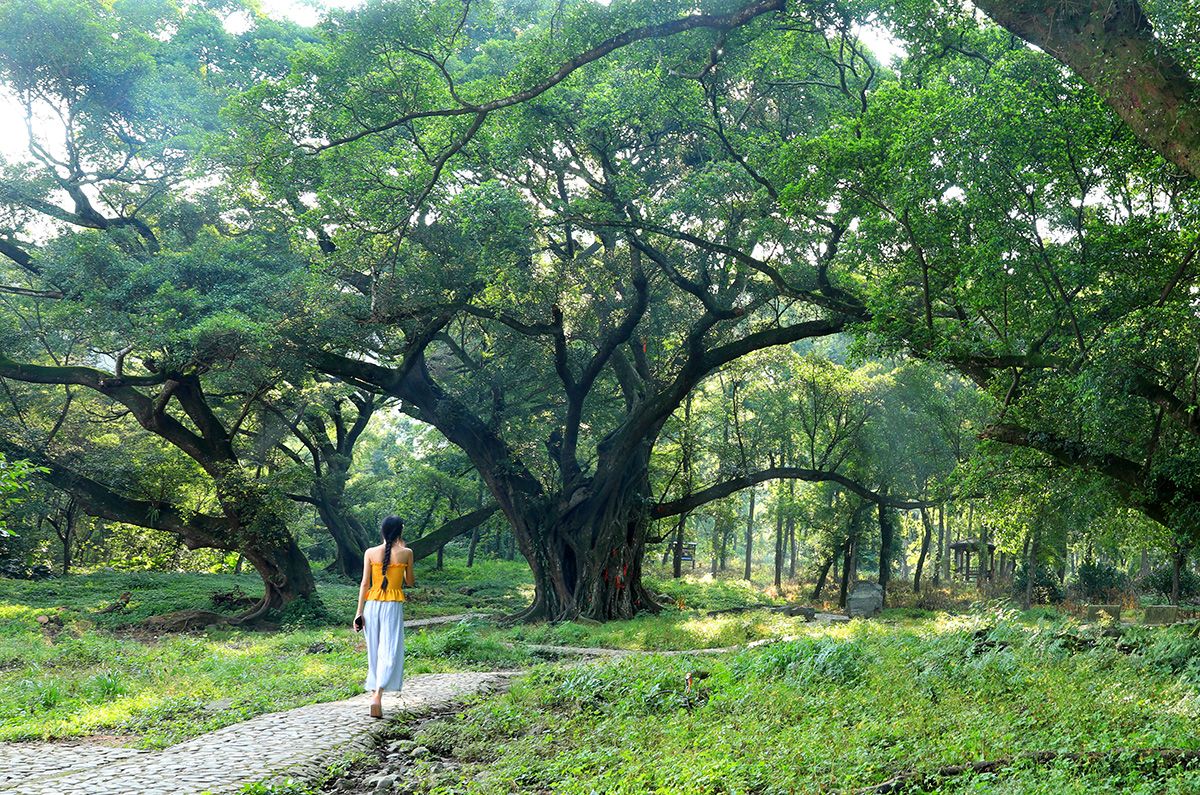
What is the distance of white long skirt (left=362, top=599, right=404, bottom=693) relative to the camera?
6590 mm

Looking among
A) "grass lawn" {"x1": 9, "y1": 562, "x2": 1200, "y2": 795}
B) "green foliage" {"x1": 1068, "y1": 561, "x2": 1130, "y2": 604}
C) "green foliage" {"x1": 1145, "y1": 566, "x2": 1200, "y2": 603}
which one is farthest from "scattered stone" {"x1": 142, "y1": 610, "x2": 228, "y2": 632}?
"green foliage" {"x1": 1145, "y1": 566, "x2": 1200, "y2": 603}

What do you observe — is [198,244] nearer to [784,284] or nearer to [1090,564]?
[784,284]

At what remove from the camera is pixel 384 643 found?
6621 mm

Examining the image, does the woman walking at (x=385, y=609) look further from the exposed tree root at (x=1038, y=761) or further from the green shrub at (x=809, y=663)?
the exposed tree root at (x=1038, y=761)

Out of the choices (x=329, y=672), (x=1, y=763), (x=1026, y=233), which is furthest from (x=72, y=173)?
(x=1026, y=233)

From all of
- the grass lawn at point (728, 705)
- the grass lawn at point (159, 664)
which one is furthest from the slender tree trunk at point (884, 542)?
the grass lawn at point (728, 705)

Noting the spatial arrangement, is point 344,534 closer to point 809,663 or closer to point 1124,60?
point 809,663

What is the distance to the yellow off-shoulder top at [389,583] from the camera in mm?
6766

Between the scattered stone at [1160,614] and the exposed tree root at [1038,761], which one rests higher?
the exposed tree root at [1038,761]

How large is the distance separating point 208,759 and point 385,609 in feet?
5.74

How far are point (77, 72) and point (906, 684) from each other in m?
16.8

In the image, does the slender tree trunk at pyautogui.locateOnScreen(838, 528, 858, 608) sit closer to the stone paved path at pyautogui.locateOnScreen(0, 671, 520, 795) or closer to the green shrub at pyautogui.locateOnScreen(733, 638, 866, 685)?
the green shrub at pyautogui.locateOnScreen(733, 638, 866, 685)

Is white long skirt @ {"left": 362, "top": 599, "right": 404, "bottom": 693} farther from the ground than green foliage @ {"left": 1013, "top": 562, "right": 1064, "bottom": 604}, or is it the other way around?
white long skirt @ {"left": 362, "top": 599, "right": 404, "bottom": 693}

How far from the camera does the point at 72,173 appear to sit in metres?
16.7
